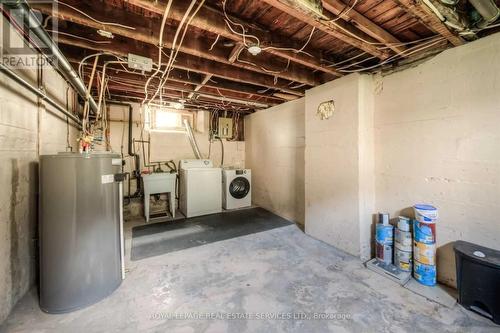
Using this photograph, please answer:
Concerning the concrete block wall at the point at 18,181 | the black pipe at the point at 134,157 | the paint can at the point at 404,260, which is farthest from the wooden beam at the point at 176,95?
the paint can at the point at 404,260

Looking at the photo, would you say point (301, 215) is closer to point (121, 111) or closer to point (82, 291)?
point (82, 291)

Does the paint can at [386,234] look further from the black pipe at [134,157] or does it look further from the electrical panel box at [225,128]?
the black pipe at [134,157]

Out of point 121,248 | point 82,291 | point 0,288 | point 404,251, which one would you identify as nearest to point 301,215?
point 404,251

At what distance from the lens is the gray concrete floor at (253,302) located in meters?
1.40

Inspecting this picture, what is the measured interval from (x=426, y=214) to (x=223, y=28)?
2.47 m

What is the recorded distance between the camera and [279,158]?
13.2ft

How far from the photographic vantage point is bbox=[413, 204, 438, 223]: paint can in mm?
1821

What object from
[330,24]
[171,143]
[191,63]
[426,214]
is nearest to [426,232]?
[426,214]

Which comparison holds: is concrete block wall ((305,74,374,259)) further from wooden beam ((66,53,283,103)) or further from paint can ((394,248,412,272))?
wooden beam ((66,53,283,103))

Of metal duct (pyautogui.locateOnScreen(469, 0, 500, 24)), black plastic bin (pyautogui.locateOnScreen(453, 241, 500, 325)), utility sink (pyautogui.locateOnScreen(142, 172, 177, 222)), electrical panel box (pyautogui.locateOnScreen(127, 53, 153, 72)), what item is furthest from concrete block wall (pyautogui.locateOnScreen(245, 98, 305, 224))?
electrical panel box (pyautogui.locateOnScreen(127, 53, 153, 72))

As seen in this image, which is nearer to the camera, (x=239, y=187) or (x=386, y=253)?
(x=386, y=253)

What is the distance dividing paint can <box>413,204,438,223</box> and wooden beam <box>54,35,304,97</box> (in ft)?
7.29

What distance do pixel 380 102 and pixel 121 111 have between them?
448 cm

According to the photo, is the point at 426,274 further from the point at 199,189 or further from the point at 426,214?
the point at 199,189
